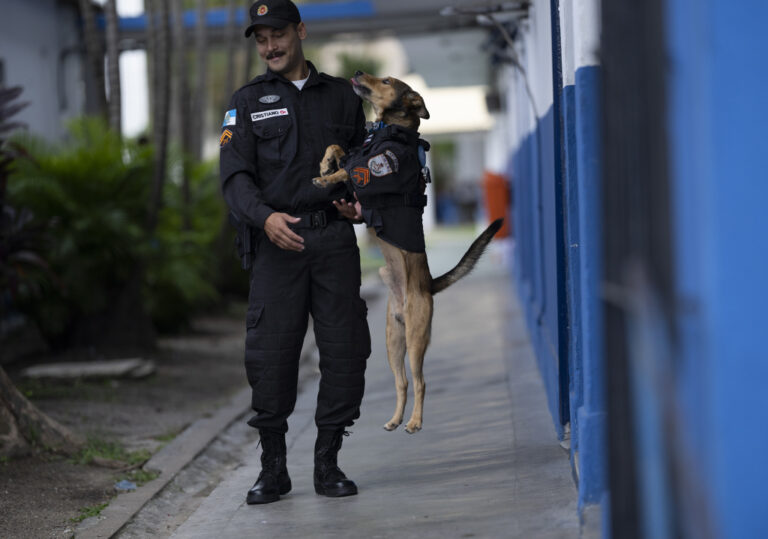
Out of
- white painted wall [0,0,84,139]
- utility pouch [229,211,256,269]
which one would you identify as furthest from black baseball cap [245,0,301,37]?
white painted wall [0,0,84,139]

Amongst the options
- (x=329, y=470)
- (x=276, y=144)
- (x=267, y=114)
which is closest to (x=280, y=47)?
(x=267, y=114)

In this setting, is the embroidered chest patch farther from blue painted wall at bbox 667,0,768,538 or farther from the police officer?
blue painted wall at bbox 667,0,768,538

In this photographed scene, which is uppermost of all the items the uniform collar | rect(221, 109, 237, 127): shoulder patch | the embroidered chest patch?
the uniform collar

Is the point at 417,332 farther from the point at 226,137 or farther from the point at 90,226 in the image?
the point at 90,226

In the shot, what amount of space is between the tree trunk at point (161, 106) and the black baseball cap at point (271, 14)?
216 inches

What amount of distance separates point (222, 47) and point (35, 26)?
354 centimetres

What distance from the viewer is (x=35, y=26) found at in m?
14.4

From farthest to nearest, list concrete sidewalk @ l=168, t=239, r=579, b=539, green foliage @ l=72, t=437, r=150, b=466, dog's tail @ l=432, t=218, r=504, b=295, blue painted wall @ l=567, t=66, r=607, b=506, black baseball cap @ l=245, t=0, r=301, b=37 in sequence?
green foliage @ l=72, t=437, r=150, b=466, dog's tail @ l=432, t=218, r=504, b=295, black baseball cap @ l=245, t=0, r=301, b=37, concrete sidewalk @ l=168, t=239, r=579, b=539, blue painted wall @ l=567, t=66, r=607, b=506

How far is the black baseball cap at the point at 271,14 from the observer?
181 inches

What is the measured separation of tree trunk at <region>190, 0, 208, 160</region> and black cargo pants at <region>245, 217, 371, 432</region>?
935 cm

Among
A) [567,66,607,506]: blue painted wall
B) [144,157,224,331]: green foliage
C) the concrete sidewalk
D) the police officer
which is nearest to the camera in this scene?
[567,66,607,506]: blue painted wall

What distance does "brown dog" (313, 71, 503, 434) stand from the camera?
4594 millimetres

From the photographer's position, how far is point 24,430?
236 inches

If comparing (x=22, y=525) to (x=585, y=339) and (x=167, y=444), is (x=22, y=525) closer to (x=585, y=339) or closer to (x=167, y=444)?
(x=167, y=444)
